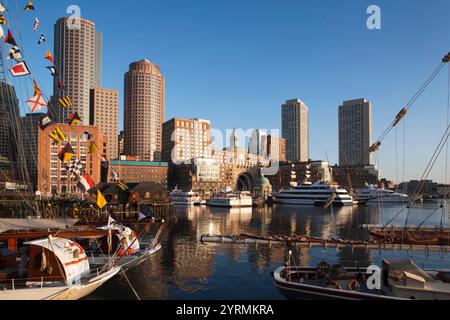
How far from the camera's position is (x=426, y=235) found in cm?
3600

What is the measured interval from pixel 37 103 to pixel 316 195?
126719mm

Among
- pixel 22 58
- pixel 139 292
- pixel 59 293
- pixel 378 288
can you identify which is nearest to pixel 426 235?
pixel 378 288

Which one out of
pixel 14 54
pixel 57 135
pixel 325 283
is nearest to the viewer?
pixel 325 283

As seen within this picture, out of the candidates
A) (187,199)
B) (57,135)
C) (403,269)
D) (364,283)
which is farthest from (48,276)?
(187,199)

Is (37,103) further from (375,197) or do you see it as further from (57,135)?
(375,197)

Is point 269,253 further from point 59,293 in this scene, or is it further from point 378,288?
point 59,293

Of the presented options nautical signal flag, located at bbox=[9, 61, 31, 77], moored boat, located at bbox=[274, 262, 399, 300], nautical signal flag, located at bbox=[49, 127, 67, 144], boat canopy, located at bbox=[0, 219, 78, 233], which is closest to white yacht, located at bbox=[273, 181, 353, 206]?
moored boat, located at bbox=[274, 262, 399, 300]

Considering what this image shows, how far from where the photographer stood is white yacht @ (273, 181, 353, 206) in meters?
141

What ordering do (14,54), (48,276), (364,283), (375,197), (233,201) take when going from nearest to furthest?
(48,276), (364,283), (14,54), (233,201), (375,197)

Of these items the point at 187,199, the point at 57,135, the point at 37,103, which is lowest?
the point at 187,199

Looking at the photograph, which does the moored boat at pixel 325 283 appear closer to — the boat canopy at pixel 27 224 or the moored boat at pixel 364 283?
the moored boat at pixel 364 283

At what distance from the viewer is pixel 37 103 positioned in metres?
30.7

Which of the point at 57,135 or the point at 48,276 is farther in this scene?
the point at 57,135
